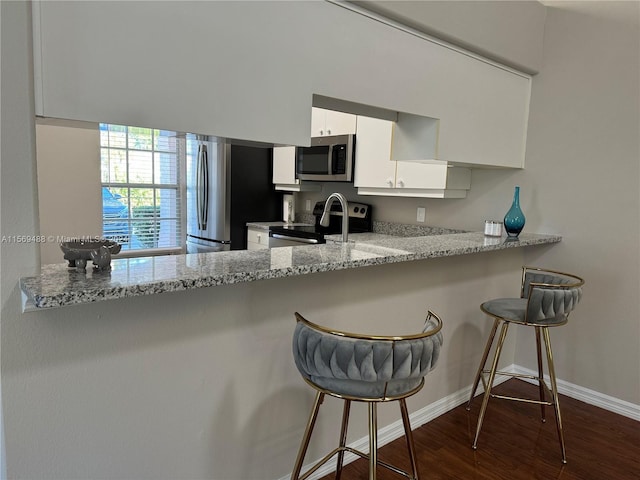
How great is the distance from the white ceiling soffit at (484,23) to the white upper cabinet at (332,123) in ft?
4.04

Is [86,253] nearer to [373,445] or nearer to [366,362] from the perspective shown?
[366,362]

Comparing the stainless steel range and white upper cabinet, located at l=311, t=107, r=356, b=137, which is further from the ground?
white upper cabinet, located at l=311, t=107, r=356, b=137

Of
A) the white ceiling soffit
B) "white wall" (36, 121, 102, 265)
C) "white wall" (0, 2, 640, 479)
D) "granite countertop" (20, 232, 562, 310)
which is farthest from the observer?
"white wall" (36, 121, 102, 265)

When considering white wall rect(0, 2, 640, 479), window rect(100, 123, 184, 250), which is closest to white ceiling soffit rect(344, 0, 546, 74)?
white wall rect(0, 2, 640, 479)

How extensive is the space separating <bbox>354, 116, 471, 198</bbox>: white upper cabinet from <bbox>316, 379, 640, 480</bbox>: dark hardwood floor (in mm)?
1430

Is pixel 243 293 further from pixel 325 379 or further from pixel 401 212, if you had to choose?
pixel 401 212

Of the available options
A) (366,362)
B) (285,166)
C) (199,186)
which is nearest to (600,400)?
(366,362)

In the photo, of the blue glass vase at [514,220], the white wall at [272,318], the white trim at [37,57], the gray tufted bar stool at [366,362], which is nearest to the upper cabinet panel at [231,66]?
the white trim at [37,57]

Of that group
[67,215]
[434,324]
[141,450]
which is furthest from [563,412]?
[67,215]

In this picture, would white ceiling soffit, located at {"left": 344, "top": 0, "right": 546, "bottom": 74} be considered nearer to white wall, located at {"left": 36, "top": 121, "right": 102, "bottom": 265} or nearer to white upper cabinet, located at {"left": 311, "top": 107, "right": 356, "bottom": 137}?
white upper cabinet, located at {"left": 311, "top": 107, "right": 356, "bottom": 137}

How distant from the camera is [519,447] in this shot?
2344mm

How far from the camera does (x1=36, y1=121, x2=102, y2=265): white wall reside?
9.61 feet

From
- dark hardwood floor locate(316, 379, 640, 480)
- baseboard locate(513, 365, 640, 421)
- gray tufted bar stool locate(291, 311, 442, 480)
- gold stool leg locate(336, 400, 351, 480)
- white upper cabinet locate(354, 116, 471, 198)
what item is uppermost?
white upper cabinet locate(354, 116, 471, 198)

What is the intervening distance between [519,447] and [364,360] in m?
1.54
